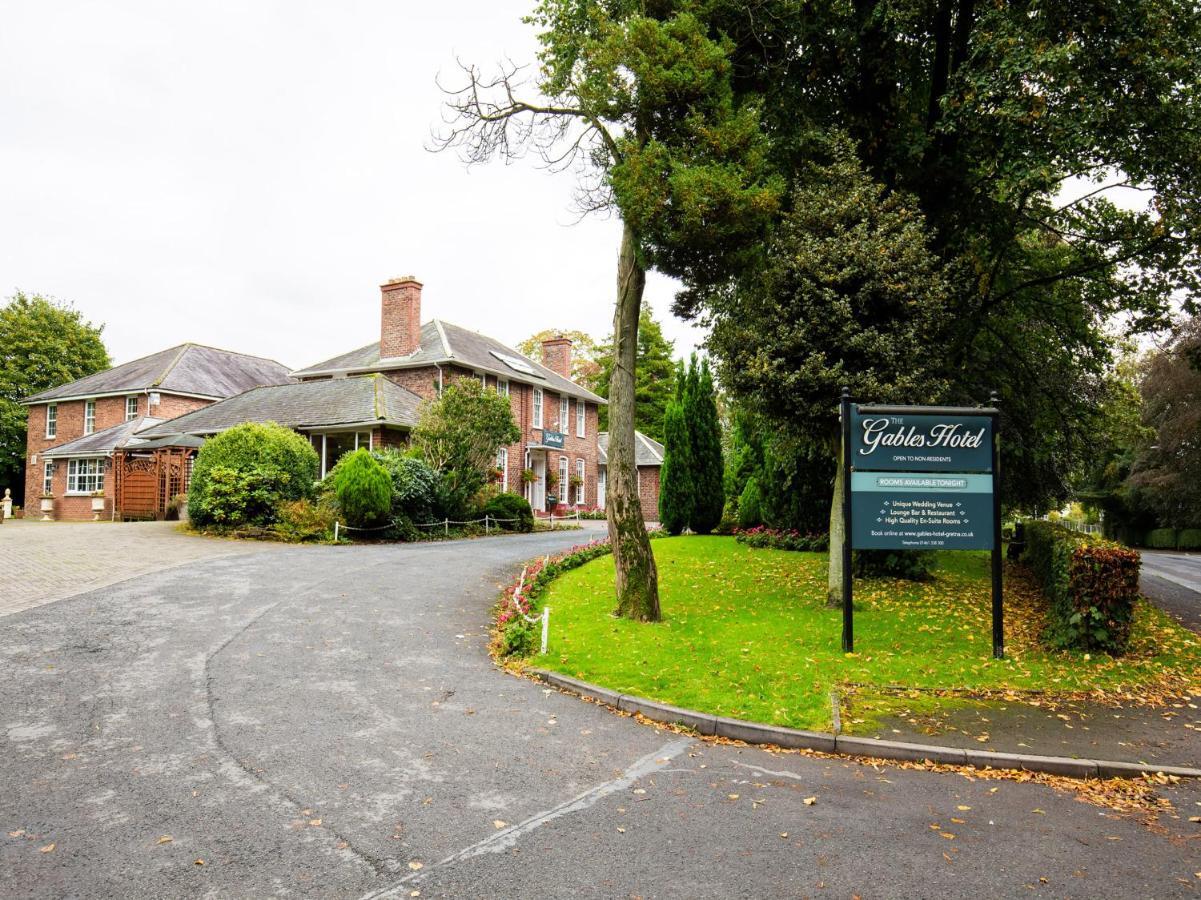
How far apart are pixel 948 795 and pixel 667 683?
3.02 meters

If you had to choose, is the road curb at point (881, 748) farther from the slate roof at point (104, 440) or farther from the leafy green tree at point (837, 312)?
the slate roof at point (104, 440)

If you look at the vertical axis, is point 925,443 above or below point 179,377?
below

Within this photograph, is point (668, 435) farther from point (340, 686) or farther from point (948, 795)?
point (948, 795)

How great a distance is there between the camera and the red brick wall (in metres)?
35.0

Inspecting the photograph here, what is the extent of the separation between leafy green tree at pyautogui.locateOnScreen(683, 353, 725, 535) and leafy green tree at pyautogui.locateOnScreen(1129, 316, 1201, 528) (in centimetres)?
2211

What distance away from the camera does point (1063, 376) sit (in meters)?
15.6

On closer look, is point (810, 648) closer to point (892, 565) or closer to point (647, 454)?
point (892, 565)

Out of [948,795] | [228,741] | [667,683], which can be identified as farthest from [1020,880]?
[228,741]

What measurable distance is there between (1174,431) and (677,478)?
24.7 meters

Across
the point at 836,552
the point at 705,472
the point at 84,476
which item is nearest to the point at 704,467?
the point at 705,472

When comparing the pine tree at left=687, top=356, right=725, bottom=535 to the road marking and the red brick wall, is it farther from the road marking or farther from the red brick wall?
the red brick wall

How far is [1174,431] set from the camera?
3266 centimetres

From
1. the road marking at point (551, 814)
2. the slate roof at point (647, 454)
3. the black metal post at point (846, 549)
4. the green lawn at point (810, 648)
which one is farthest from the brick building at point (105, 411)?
the road marking at point (551, 814)

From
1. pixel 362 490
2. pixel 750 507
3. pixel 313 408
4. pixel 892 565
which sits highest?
pixel 313 408
